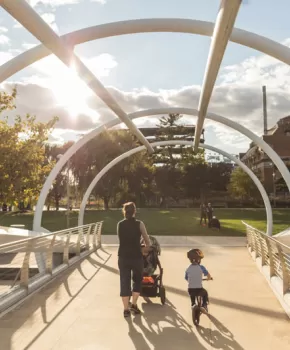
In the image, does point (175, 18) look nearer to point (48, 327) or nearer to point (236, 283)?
point (48, 327)

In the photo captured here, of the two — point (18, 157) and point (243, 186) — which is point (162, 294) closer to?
point (18, 157)

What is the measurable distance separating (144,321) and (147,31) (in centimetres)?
455

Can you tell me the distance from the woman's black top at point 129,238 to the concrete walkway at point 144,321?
3.09ft

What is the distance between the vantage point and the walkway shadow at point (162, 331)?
483cm

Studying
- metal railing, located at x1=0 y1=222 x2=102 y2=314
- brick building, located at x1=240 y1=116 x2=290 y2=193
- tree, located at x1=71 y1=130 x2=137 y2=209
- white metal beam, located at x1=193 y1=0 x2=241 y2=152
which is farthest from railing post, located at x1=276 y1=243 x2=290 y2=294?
brick building, located at x1=240 y1=116 x2=290 y2=193

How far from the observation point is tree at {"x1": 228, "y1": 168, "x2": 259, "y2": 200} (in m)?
66.4

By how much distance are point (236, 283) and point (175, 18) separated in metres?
5.60

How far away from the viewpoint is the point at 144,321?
5.89 meters

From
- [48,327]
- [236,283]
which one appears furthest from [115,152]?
[48,327]

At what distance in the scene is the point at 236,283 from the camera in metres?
8.92

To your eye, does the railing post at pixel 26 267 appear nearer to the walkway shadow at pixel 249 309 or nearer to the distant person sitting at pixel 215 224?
the walkway shadow at pixel 249 309

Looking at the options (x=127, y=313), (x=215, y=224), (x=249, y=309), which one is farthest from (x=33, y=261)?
(x=215, y=224)

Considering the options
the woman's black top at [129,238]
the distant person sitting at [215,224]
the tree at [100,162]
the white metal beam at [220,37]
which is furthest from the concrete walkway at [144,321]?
the tree at [100,162]

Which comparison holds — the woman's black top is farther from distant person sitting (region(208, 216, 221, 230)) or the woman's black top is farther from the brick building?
the brick building
